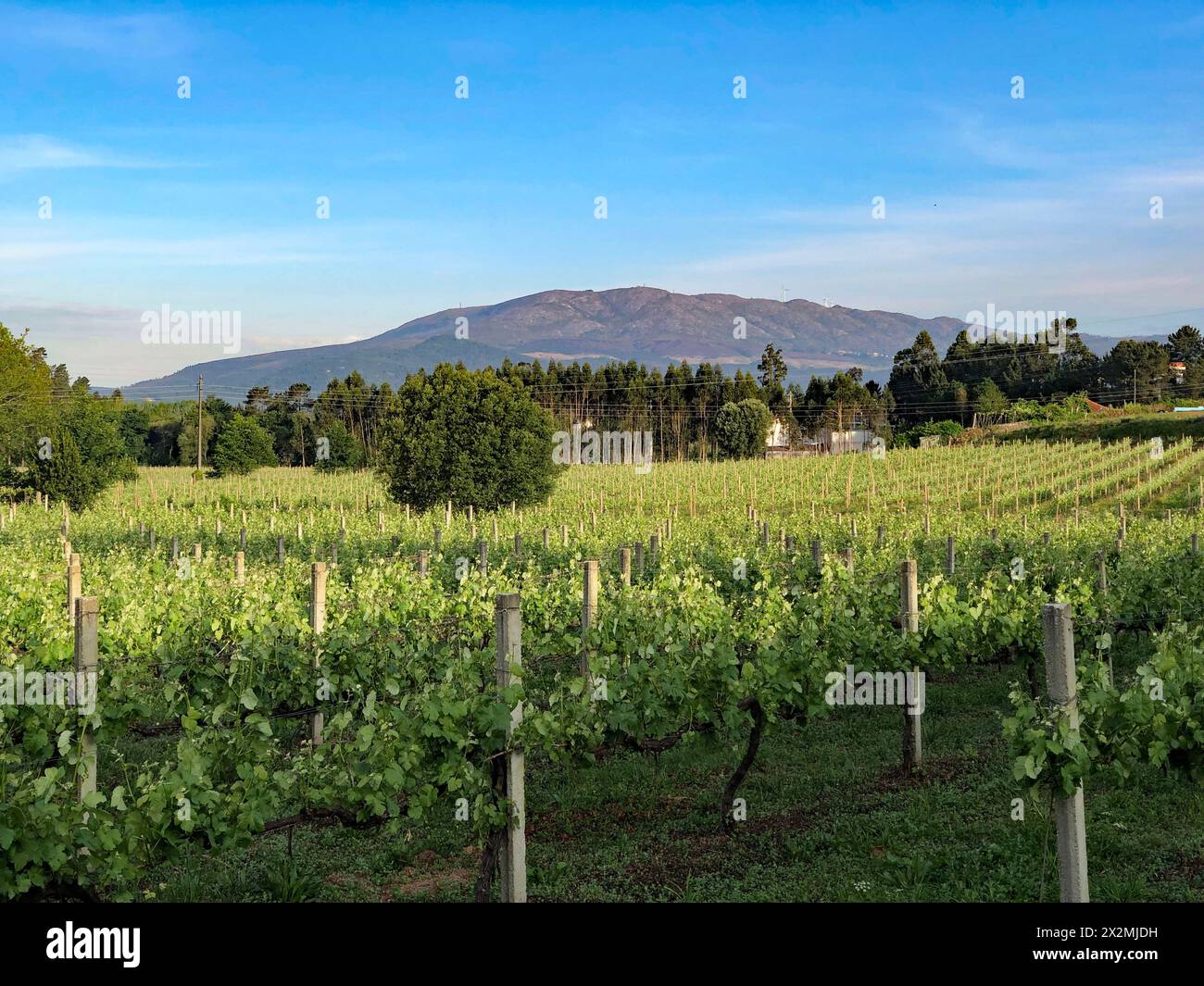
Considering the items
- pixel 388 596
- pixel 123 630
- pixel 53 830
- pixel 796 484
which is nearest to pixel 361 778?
pixel 53 830

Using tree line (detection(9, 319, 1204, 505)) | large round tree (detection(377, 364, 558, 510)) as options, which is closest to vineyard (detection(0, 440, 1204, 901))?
large round tree (detection(377, 364, 558, 510))

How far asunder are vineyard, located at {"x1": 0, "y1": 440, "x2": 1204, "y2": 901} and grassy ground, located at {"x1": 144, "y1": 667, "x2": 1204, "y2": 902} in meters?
→ 0.03

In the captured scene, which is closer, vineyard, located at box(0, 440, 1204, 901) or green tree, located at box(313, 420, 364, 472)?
vineyard, located at box(0, 440, 1204, 901)

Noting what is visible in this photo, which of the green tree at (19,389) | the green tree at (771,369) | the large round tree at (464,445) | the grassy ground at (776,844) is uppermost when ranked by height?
the green tree at (771,369)

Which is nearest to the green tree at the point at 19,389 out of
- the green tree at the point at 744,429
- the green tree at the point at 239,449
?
the green tree at the point at 239,449

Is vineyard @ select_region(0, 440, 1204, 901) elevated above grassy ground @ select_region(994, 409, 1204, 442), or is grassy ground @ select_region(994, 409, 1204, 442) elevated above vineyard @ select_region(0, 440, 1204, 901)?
grassy ground @ select_region(994, 409, 1204, 442)

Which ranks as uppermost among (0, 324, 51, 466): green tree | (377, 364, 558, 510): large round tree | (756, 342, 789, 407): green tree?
(756, 342, 789, 407): green tree

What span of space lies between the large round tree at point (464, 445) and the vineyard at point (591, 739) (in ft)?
63.9

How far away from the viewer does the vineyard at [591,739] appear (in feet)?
17.4

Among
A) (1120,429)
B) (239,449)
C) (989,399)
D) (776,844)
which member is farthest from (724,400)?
(776,844)

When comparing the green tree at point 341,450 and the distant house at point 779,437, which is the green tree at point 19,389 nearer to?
the green tree at point 341,450

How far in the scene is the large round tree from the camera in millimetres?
33406

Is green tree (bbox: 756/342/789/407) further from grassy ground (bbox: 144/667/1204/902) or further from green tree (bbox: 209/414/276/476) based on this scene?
grassy ground (bbox: 144/667/1204/902)

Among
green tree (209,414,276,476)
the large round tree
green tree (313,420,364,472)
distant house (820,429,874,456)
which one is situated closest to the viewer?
the large round tree
